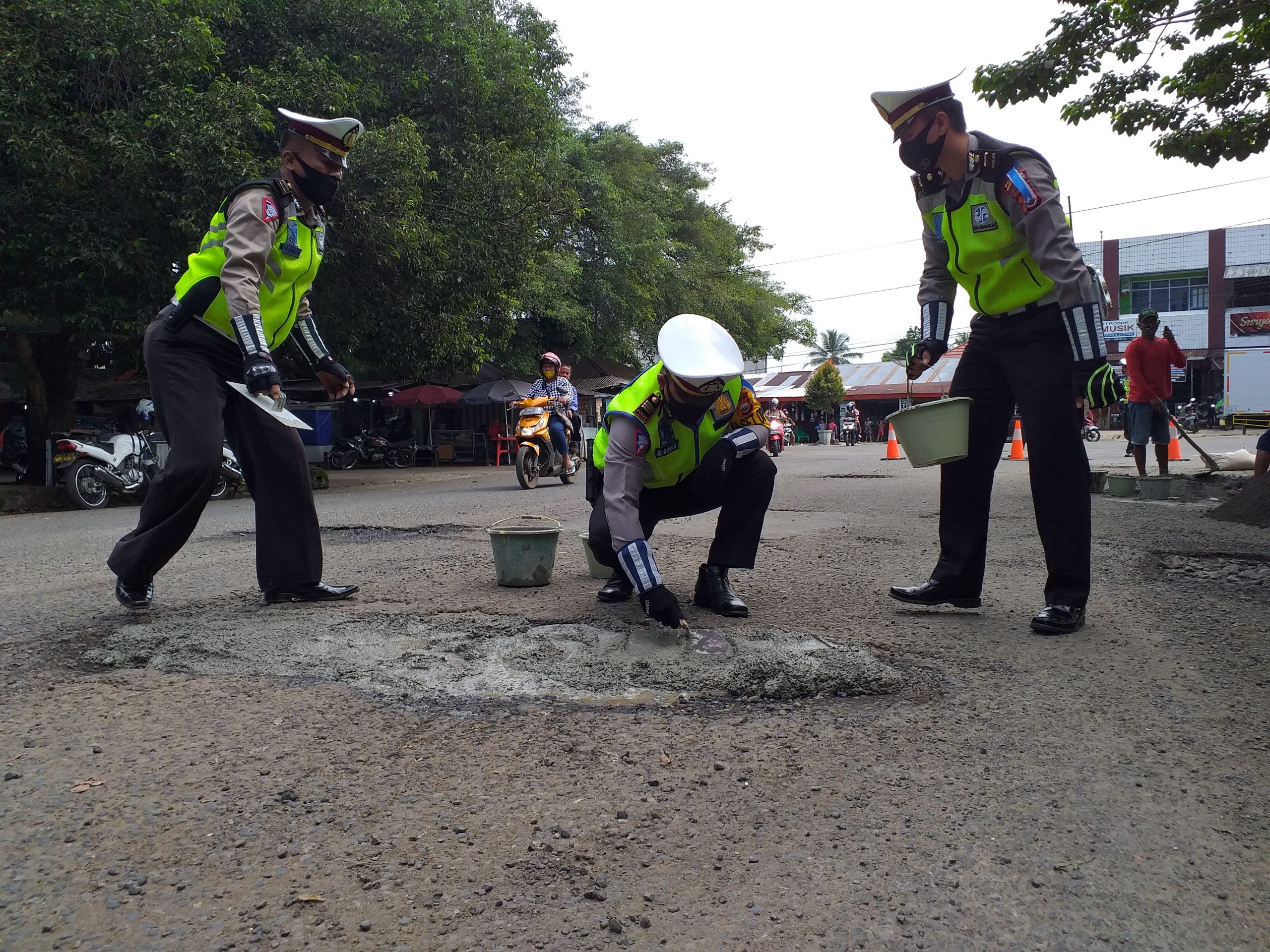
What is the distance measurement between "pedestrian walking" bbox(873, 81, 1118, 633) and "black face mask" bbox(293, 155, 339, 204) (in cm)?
221

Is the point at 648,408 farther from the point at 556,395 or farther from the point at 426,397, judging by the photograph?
the point at 426,397

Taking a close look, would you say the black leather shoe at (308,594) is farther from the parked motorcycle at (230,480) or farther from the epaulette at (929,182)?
the parked motorcycle at (230,480)

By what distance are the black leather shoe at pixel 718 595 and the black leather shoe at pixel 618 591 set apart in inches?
11.6

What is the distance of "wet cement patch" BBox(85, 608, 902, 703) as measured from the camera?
9.89 ft

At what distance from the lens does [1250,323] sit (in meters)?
40.2

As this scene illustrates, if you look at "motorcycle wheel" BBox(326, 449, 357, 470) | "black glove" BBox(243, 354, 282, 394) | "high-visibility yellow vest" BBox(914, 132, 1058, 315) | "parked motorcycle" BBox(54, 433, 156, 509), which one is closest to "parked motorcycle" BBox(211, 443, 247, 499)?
"parked motorcycle" BBox(54, 433, 156, 509)

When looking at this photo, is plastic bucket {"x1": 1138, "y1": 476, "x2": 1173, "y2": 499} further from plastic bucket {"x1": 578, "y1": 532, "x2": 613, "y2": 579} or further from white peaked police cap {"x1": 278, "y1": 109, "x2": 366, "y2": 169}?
white peaked police cap {"x1": 278, "y1": 109, "x2": 366, "y2": 169}

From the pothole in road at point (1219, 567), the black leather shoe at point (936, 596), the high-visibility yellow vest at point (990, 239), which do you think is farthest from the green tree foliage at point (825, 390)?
the high-visibility yellow vest at point (990, 239)

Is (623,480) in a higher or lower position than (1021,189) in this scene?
lower

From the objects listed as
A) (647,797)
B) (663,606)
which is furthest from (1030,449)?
(647,797)

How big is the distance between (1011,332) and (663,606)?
178 cm

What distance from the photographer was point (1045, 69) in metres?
8.13

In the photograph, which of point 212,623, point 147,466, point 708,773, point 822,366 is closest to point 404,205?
point 147,466

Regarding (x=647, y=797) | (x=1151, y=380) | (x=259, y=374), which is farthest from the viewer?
(x=1151, y=380)
